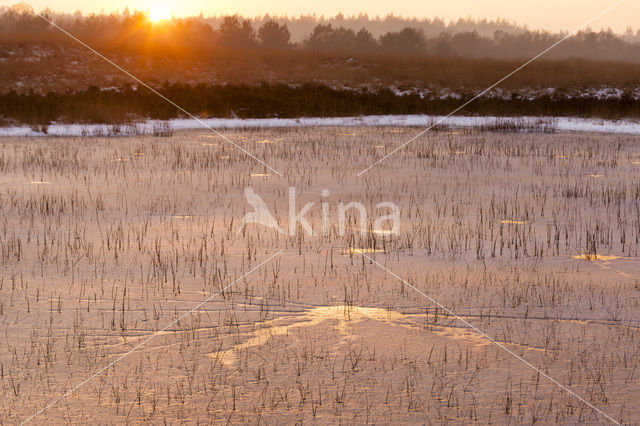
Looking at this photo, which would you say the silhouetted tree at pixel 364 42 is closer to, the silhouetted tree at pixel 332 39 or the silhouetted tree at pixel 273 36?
the silhouetted tree at pixel 332 39

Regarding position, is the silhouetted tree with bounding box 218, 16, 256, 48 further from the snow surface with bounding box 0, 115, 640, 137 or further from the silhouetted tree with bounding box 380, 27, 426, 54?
the snow surface with bounding box 0, 115, 640, 137

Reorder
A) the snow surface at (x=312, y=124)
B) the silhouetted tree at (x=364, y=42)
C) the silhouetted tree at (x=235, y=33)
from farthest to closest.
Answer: the silhouetted tree at (x=364, y=42) < the silhouetted tree at (x=235, y=33) < the snow surface at (x=312, y=124)

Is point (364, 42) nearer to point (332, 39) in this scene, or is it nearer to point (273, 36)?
point (332, 39)

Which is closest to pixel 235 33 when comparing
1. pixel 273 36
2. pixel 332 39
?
pixel 273 36

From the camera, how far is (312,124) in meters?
30.8

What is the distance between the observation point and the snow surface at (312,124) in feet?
84.3

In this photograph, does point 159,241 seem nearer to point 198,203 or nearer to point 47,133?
point 198,203

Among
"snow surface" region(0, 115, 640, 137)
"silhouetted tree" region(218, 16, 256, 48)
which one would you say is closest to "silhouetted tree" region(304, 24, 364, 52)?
"silhouetted tree" region(218, 16, 256, 48)

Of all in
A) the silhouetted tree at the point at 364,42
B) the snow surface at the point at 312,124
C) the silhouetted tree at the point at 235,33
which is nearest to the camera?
the snow surface at the point at 312,124

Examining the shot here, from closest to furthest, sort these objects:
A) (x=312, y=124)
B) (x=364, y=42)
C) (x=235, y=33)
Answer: (x=312, y=124), (x=235, y=33), (x=364, y=42)

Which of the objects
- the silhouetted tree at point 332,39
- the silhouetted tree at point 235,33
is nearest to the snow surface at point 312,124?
the silhouetted tree at point 235,33

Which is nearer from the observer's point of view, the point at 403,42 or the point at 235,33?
the point at 235,33

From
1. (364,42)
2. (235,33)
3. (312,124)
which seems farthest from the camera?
(364,42)

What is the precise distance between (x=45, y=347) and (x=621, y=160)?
52.8ft
